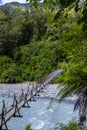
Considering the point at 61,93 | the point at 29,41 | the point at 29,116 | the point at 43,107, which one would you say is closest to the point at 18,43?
the point at 29,41

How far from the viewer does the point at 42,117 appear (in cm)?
955

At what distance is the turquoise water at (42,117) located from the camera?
8.34m

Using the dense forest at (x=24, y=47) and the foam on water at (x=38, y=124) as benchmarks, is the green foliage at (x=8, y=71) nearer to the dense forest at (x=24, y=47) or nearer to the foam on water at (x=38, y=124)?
the dense forest at (x=24, y=47)

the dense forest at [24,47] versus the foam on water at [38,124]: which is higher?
the dense forest at [24,47]

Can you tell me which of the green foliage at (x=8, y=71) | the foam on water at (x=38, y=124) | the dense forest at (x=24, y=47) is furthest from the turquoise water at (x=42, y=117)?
the green foliage at (x=8, y=71)

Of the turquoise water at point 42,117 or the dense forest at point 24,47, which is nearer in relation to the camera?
the turquoise water at point 42,117

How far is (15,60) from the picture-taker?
19453 millimetres

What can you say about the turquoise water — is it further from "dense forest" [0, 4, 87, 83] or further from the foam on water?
"dense forest" [0, 4, 87, 83]

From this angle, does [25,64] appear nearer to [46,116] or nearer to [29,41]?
[29,41]

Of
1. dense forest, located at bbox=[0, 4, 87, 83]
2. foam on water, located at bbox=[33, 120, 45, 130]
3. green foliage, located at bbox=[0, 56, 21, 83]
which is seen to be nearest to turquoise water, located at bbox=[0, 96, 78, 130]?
foam on water, located at bbox=[33, 120, 45, 130]

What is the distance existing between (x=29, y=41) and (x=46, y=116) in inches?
430

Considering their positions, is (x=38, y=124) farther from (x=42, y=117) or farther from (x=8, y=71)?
(x=8, y=71)

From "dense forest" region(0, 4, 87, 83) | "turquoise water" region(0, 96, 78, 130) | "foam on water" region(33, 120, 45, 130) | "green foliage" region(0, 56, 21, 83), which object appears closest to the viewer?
"foam on water" region(33, 120, 45, 130)

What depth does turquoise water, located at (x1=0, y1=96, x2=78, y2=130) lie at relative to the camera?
8.34 metres
